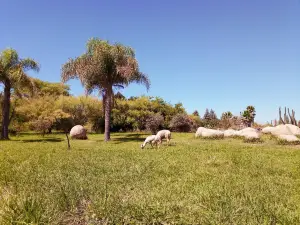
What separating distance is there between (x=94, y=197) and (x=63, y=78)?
24.9m

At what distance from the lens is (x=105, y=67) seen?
1114 inches

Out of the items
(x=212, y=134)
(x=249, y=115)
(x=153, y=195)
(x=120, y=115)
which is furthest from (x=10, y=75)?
(x=249, y=115)

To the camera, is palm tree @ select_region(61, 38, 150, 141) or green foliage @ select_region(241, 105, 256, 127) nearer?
palm tree @ select_region(61, 38, 150, 141)

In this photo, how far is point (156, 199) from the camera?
20.5 ft

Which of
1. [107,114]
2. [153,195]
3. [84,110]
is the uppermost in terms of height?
[84,110]

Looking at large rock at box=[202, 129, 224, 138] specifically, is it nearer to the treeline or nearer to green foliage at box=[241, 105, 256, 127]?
the treeline

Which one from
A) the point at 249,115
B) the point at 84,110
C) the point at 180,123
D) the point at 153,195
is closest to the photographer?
the point at 153,195

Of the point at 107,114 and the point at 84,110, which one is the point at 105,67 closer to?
the point at 107,114

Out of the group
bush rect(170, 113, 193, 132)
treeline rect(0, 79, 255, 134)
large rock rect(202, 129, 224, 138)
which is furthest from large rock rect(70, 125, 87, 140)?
Answer: bush rect(170, 113, 193, 132)

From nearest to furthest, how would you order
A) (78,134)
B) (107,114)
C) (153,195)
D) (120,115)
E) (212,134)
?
(153,195) < (212,134) < (107,114) < (78,134) < (120,115)

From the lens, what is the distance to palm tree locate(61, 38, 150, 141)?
90.2ft

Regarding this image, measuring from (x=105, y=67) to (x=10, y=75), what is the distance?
1040 centimetres

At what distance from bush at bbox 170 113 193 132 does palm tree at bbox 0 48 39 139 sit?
2008 cm

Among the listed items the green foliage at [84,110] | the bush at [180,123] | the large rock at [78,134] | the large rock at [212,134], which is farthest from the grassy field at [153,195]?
the green foliage at [84,110]
